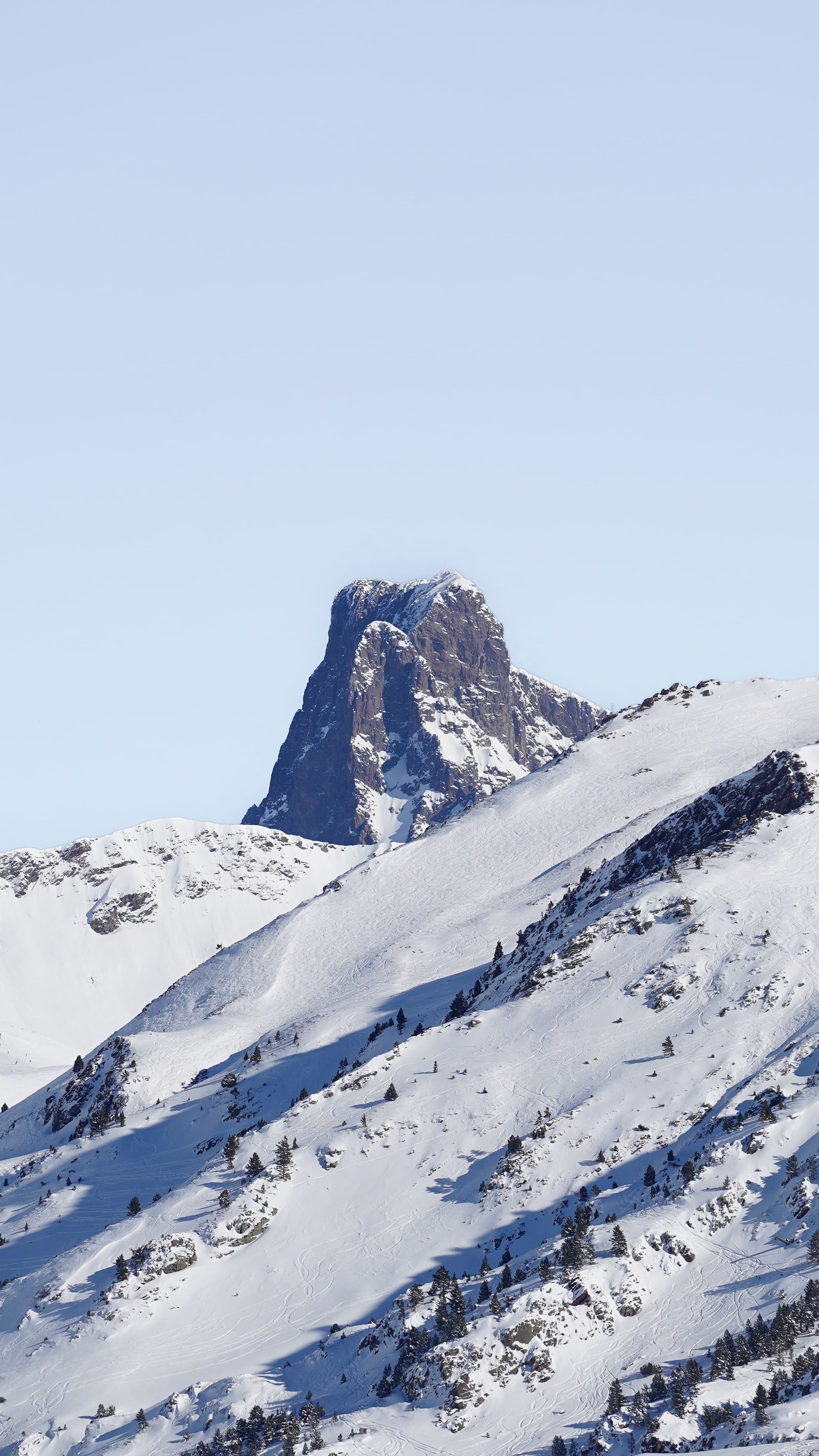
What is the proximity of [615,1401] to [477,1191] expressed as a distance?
2366cm

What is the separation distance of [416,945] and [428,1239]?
5829 centimetres

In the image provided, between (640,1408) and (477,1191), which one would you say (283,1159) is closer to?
(477,1191)

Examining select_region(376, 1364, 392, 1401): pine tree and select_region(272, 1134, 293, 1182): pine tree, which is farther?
select_region(272, 1134, 293, 1182): pine tree

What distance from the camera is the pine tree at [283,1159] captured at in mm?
101562

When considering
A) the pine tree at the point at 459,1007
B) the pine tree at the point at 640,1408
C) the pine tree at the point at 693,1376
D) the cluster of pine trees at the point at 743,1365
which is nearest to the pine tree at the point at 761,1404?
the cluster of pine trees at the point at 743,1365

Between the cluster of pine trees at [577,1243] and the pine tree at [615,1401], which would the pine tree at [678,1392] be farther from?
the cluster of pine trees at [577,1243]

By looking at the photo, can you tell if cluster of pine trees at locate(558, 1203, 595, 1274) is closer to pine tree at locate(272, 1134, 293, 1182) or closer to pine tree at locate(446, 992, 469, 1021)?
pine tree at locate(272, 1134, 293, 1182)

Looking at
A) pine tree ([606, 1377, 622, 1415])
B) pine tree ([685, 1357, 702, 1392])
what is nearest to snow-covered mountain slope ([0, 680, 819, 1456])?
pine tree ([685, 1357, 702, 1392])

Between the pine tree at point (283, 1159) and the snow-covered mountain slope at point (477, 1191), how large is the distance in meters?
0.21

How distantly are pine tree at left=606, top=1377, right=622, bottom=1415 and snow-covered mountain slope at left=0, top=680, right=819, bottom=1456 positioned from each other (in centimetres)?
75

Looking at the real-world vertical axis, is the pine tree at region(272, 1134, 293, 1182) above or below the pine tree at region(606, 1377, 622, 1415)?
above

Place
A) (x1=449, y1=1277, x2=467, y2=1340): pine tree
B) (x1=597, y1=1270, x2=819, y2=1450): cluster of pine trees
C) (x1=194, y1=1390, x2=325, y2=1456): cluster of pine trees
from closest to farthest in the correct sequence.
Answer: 1. (x1=597, y1=1270, x2=819, y2=1450): cluster of pine trees
2. (x1=194, y1=1390, x2=325, y2=1456): cluster of pine trees
3. (x1=449, y1=1277, x2=467, y2=1340): pine tree

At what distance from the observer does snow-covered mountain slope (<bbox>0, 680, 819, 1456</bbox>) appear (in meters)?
77.4

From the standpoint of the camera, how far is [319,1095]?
111188mm
